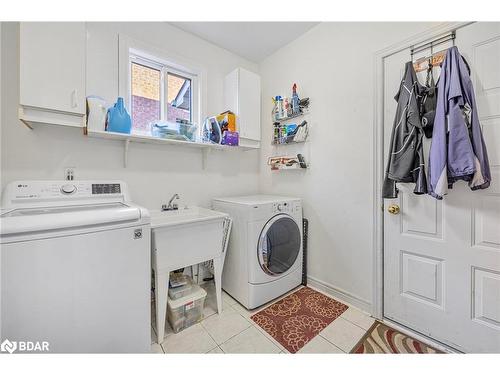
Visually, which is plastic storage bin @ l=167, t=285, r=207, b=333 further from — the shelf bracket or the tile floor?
the shelf bracket

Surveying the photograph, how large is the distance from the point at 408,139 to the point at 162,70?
2200 millimetres

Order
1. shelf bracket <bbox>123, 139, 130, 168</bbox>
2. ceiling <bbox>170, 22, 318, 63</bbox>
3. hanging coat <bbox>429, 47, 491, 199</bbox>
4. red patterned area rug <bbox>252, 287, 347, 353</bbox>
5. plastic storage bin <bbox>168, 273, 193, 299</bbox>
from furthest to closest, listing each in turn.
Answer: ceiling <bbox>170, 22, 318, 63</bbox>, shelf bracket <bbox>123, 139, 130, 168</bbox>, plastic storage bin <bbox>168, 273, 193, 299</bbox>, red patterned area rug <bbox>252, 287, 347, 353</bbox>, hanging coat <bbox>429, 47, 491, 199</bbox>

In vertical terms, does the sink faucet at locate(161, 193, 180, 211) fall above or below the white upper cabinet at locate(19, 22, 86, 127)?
below

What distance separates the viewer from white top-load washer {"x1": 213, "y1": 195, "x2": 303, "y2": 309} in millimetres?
1751

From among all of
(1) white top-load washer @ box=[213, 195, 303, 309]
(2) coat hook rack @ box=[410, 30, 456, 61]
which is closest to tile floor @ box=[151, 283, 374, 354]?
(1) white top-load washer @ box=[213, 195, 303, 309]

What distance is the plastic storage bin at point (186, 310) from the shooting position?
A: 1513mm

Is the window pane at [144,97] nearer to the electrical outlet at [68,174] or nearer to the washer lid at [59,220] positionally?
the electrical outlet at [68,174]

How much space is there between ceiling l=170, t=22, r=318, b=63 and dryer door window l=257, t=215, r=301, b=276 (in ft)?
6.18

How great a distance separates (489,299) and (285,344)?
4.09ft

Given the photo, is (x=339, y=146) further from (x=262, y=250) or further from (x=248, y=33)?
(x=248, y=33)

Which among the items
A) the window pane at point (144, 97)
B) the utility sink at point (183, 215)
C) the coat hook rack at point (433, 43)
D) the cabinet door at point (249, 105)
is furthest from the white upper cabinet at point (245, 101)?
the coat hook rack at point (433, 43)

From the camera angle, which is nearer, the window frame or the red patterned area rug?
the red patterned area rug

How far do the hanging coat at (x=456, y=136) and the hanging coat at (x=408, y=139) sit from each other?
0.10 meters
